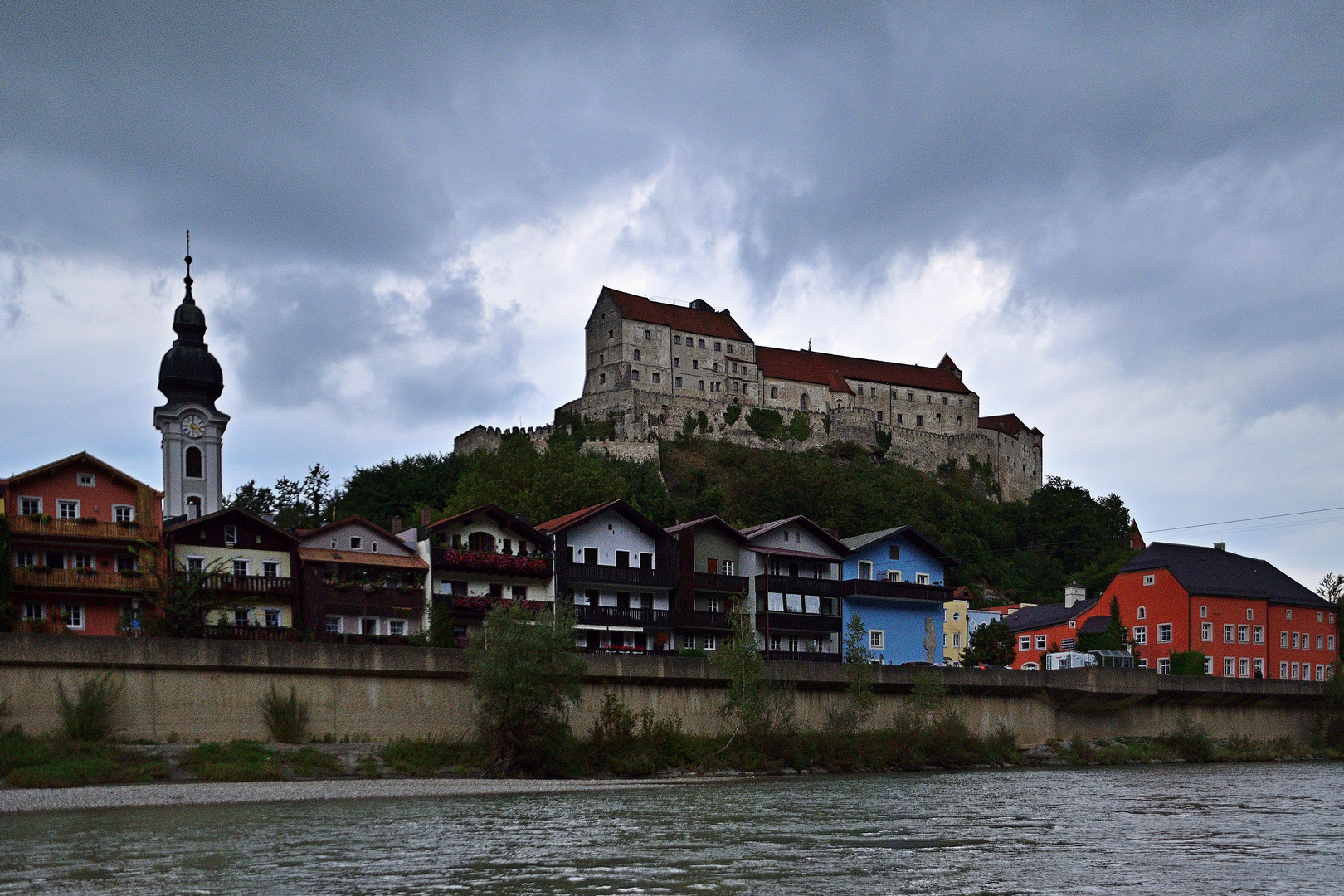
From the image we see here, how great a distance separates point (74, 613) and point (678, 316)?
10645cm

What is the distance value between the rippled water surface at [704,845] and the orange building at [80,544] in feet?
63.5

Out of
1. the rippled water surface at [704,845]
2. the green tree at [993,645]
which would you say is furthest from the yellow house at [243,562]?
the green tree at [993,645]

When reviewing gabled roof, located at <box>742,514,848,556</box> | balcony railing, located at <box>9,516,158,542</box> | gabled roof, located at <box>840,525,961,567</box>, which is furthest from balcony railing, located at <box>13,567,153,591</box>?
gabled roof, located at <box>840,525,961,567</box>

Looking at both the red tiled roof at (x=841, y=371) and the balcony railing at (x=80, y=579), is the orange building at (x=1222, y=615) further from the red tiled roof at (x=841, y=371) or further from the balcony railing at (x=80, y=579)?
the red tiled roof at (x=841, y=371)

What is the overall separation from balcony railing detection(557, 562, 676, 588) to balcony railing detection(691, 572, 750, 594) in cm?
140

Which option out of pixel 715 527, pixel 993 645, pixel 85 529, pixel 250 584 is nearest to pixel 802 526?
pixel 715 527

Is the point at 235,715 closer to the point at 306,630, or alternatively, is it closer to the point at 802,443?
the point at 306,630

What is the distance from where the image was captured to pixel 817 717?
58094 millimetres

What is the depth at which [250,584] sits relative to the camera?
56094 millimetres

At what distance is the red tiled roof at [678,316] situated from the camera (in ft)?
493

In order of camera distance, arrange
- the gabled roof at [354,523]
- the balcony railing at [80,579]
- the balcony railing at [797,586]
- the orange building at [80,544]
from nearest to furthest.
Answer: the balcony railing at [80,579]
the orange building at [80,544]
the gabled roof at [354,523]
the balcony railing at [797,586]

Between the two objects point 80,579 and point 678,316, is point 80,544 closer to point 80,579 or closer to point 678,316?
point 80,579

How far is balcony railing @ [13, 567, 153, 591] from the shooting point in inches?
2050

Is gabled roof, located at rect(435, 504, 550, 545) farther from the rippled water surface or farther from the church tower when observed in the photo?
the rippled water surface
